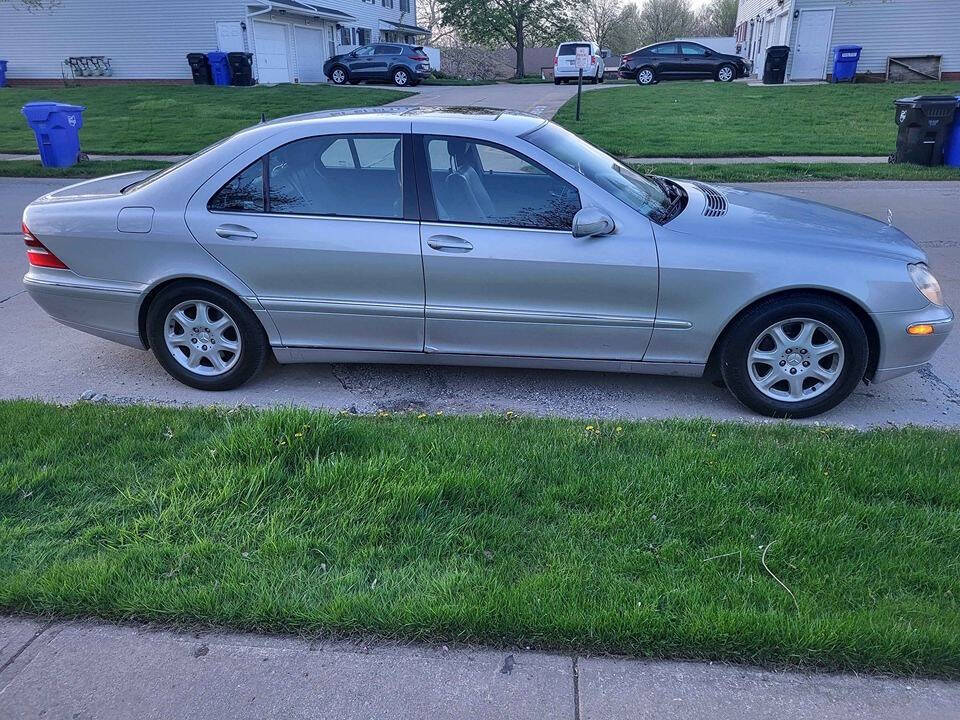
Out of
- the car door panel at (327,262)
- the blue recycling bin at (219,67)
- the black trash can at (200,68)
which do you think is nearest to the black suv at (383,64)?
the blue recycling bin at (219,67)

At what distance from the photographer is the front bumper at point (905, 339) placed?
4047 millimetres

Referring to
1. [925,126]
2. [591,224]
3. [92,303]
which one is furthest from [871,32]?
[92,303]

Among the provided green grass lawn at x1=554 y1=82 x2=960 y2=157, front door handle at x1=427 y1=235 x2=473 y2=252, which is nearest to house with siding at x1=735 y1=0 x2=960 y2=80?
green grass lawn at x1=554 y1=82 x2=960 y2=157

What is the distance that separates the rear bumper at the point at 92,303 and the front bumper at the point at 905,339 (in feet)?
13.6

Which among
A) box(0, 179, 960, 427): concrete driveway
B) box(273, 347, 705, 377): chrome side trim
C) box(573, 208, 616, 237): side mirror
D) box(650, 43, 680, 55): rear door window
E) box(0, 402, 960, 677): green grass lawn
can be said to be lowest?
box(0, 179, 960, 427): concrete driveway

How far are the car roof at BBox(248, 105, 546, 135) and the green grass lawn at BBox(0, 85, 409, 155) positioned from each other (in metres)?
10.5

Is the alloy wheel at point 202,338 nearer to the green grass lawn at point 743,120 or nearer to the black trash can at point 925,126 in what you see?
the green grass lawn at point 743,120

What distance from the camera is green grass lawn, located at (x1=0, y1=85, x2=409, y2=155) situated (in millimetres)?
15273

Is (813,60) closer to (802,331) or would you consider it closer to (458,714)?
(802,331)

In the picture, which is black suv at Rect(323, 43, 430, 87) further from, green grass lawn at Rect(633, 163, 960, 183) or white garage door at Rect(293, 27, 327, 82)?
green grass lawn at Rect(633, 163, 960, 183)

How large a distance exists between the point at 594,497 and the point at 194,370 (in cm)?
267

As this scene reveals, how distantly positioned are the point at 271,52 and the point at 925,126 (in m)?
24.4

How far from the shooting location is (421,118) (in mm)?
4477

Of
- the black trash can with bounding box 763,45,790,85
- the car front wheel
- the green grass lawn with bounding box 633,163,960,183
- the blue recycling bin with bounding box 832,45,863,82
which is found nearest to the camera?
the green grass lawn with bounding box 633,163,960,183
